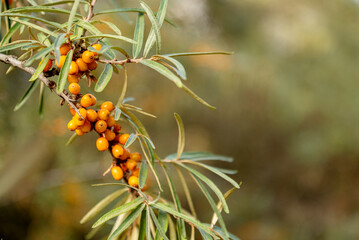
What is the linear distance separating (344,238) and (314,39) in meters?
1.53

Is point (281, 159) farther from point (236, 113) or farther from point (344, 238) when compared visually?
point (344, 238)

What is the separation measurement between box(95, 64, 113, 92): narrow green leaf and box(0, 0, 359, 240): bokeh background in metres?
1.08

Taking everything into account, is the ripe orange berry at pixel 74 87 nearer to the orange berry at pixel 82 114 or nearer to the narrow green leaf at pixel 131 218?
the orange berry at pixel 82 114

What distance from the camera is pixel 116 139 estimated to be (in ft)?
1.27

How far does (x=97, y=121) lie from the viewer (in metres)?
0.36

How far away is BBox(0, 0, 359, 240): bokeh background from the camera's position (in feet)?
4.95

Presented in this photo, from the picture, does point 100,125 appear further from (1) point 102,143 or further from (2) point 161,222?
(2) point 161,222

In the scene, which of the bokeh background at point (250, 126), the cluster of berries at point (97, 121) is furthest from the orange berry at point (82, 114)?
the bokeh background at point (250, 126)

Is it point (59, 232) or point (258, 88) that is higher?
point (258, 88)

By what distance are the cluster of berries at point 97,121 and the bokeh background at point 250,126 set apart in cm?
104

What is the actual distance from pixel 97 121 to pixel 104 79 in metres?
0.05

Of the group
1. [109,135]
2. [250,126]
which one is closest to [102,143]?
[109,135]

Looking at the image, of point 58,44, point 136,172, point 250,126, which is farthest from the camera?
point 250,126

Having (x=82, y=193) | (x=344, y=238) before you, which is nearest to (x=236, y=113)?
(x=344, y=238)
